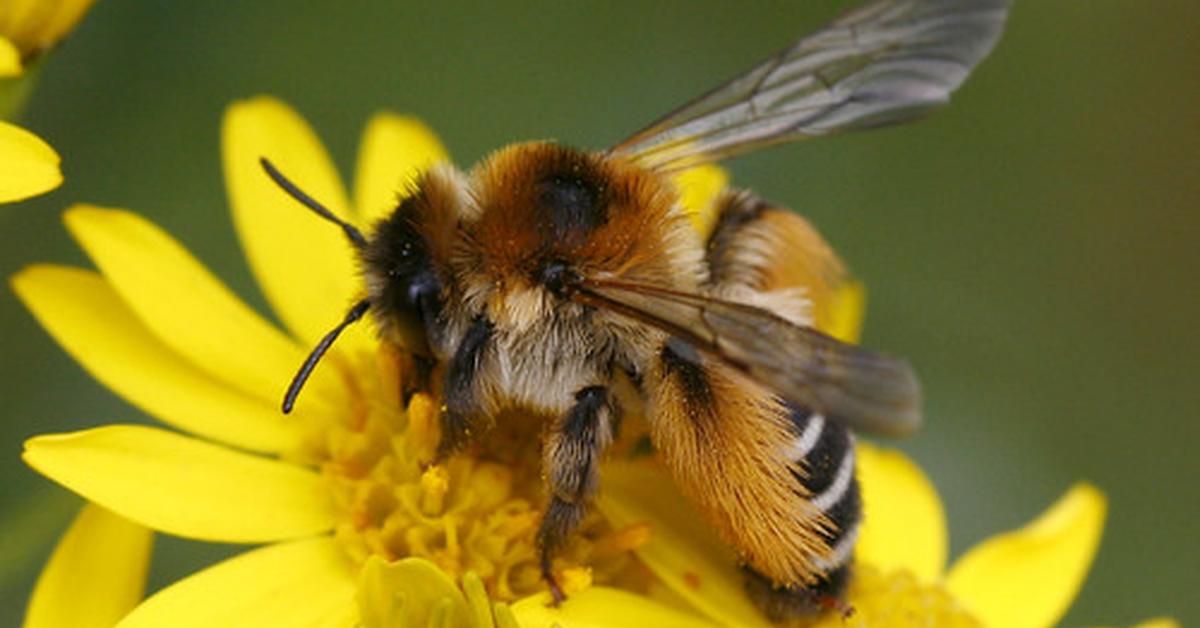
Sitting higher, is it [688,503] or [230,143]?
[230,143]

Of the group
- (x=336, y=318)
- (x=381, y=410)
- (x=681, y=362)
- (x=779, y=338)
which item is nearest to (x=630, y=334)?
(x=681, y=362)

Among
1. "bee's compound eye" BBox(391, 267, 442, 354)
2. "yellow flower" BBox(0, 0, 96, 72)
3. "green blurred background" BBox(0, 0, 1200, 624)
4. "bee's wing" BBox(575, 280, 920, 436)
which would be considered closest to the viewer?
"bee's wing" BBox(575, 280, 920, 436)

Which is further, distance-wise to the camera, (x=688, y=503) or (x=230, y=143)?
(x=230, y=143)

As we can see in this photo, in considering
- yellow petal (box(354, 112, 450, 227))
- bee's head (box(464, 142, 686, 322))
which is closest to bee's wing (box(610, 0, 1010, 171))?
bee's head (box(464, 142, 686, 322))

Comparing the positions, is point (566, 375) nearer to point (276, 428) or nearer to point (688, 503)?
point (688, 503)

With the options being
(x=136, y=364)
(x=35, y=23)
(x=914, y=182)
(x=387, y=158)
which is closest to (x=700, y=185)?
(x=387, y=158)

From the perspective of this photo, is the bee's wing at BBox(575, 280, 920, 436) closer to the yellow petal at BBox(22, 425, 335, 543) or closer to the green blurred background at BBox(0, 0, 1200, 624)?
the yellow petal at BBox(22, 425, 335, 543)
